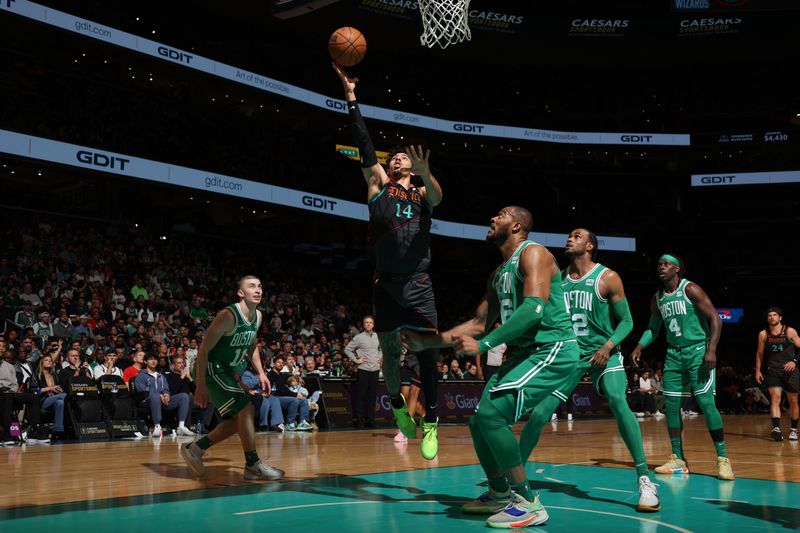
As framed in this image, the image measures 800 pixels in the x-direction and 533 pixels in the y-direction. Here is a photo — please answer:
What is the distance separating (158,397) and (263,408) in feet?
6.78

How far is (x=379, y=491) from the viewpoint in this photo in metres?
6.33

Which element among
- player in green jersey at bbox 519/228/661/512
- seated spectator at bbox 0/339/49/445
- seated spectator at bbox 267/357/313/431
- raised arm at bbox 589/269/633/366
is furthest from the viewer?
seated spectator at bbox 267/357/313/431

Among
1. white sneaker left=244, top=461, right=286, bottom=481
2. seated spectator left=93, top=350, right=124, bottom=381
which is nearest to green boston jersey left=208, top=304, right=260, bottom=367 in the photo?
white sneaker left=244, top=461, right=286, bottom=481

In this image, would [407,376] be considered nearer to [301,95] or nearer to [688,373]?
[688,373]

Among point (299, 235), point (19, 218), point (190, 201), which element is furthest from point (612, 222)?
point (19, 218)

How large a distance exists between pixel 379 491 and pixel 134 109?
20.1m

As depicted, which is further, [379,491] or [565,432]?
[565,432]

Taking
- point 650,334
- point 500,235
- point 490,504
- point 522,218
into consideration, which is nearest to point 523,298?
point 500,235

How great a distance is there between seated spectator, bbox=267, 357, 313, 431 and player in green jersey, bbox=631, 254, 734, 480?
8026mm

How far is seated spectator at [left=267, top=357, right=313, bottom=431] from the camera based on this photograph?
14.3 meters

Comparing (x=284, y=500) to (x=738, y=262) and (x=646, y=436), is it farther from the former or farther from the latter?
(x=738, y=262)

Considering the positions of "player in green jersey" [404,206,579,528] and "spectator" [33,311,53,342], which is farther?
"spectator" [33,311,53,342]

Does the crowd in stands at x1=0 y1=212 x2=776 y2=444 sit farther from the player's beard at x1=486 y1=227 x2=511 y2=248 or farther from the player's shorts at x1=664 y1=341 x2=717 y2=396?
the player's beard at x1=486 y1=227 x2=511 y2=248

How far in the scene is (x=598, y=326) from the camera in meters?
6.48
